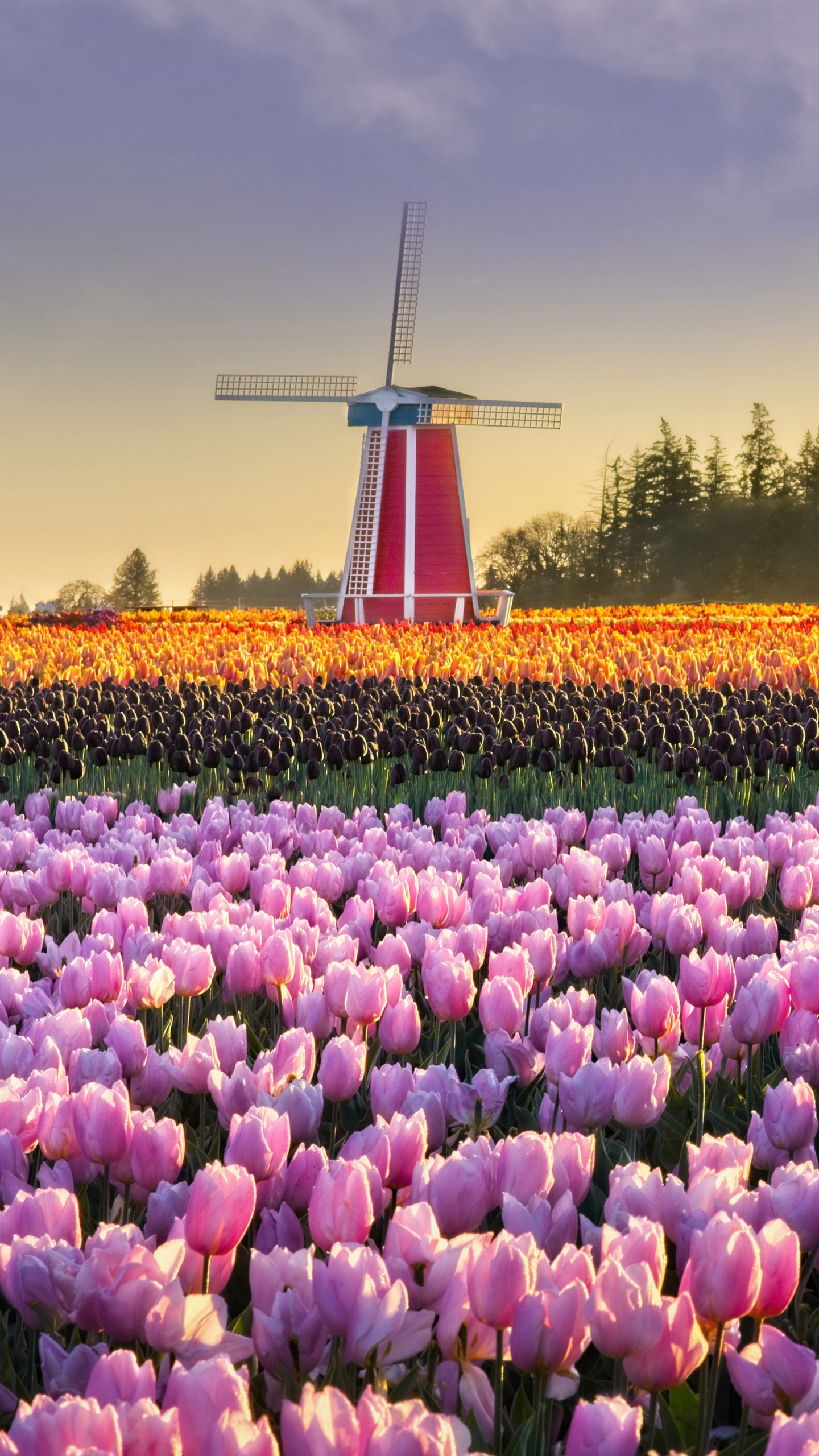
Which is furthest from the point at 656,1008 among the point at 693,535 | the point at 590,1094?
the point at 693,535

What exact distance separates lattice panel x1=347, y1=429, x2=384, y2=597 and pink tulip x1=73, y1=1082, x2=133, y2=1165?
92.3 feet

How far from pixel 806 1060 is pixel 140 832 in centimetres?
354

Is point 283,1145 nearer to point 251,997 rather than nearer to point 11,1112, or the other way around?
point 11,1112

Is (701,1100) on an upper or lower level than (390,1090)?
lower

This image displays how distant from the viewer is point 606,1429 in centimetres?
132

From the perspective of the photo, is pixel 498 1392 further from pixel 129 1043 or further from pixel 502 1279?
pixel 129 1043

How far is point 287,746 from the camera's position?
8.55 metres

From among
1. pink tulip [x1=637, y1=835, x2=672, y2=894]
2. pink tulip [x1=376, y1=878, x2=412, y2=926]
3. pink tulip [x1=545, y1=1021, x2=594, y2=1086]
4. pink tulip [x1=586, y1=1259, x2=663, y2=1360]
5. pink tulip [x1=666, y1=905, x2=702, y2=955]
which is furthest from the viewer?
pink tulip [x1=637, y1=835, x2=672, y2=894]

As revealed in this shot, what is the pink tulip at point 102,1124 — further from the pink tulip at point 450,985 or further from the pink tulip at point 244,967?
the pink tulip at point 244,967

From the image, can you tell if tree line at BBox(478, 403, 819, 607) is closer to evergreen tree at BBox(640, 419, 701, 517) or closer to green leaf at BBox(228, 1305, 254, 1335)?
evergreen tree at BBox(640, 419, 701, 517)

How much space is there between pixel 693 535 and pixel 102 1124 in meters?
78.1

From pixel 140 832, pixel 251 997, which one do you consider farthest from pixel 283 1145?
pixel 140 832

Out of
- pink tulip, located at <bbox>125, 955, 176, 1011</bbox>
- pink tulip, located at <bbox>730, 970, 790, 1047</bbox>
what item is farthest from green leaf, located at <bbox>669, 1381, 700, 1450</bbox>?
pink tulip, located at <bbox>125, 955, 176, 1011</bbox>

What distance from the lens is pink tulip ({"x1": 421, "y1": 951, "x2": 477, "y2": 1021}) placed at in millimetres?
2928
